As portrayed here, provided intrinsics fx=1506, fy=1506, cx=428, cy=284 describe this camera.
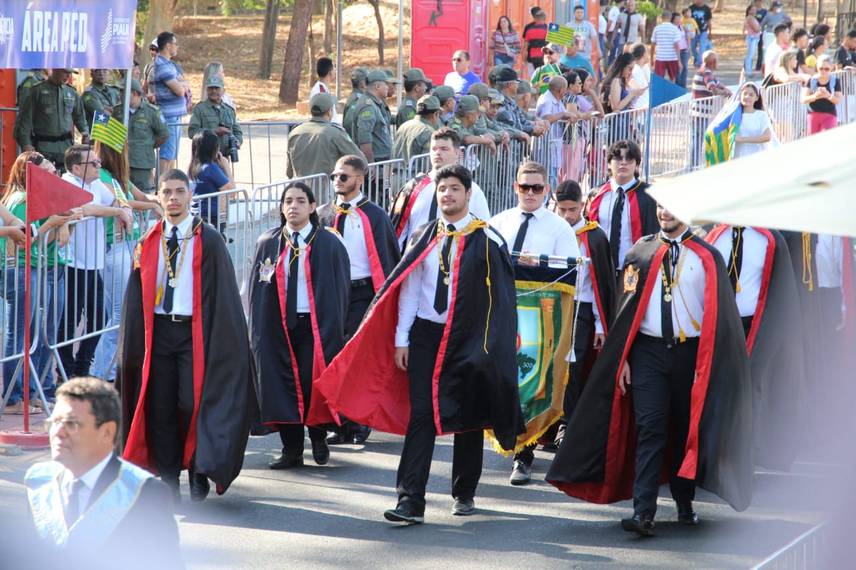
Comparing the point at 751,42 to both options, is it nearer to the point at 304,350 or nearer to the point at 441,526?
the point at 304,350

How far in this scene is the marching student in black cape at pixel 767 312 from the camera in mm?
9180

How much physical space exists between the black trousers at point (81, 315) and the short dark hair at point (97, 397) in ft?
18.8

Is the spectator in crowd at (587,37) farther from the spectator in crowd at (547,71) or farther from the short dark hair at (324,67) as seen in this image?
the short dark hair at (324,67)

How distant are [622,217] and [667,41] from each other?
20.2 m

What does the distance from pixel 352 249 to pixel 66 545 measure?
5876 millimetres

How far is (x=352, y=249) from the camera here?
9992mm

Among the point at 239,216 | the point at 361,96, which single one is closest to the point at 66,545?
the point at 239,216

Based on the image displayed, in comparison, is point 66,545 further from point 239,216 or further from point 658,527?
point 239,216

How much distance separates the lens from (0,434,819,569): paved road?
7.66 meters

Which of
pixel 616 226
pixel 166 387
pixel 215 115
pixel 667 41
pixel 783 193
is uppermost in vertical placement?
pixel 667 41

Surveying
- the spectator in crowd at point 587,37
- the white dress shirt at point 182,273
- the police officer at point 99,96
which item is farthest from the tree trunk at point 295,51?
the white dress shirt at point 182,273

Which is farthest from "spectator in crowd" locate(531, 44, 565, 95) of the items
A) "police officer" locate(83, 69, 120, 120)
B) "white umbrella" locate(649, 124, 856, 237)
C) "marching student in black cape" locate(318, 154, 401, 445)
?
"white umbrella" locate(649, 124, 856, 237)

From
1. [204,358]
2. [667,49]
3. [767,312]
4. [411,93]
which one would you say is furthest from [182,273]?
[667,49]

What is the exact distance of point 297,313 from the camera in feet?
30.6
